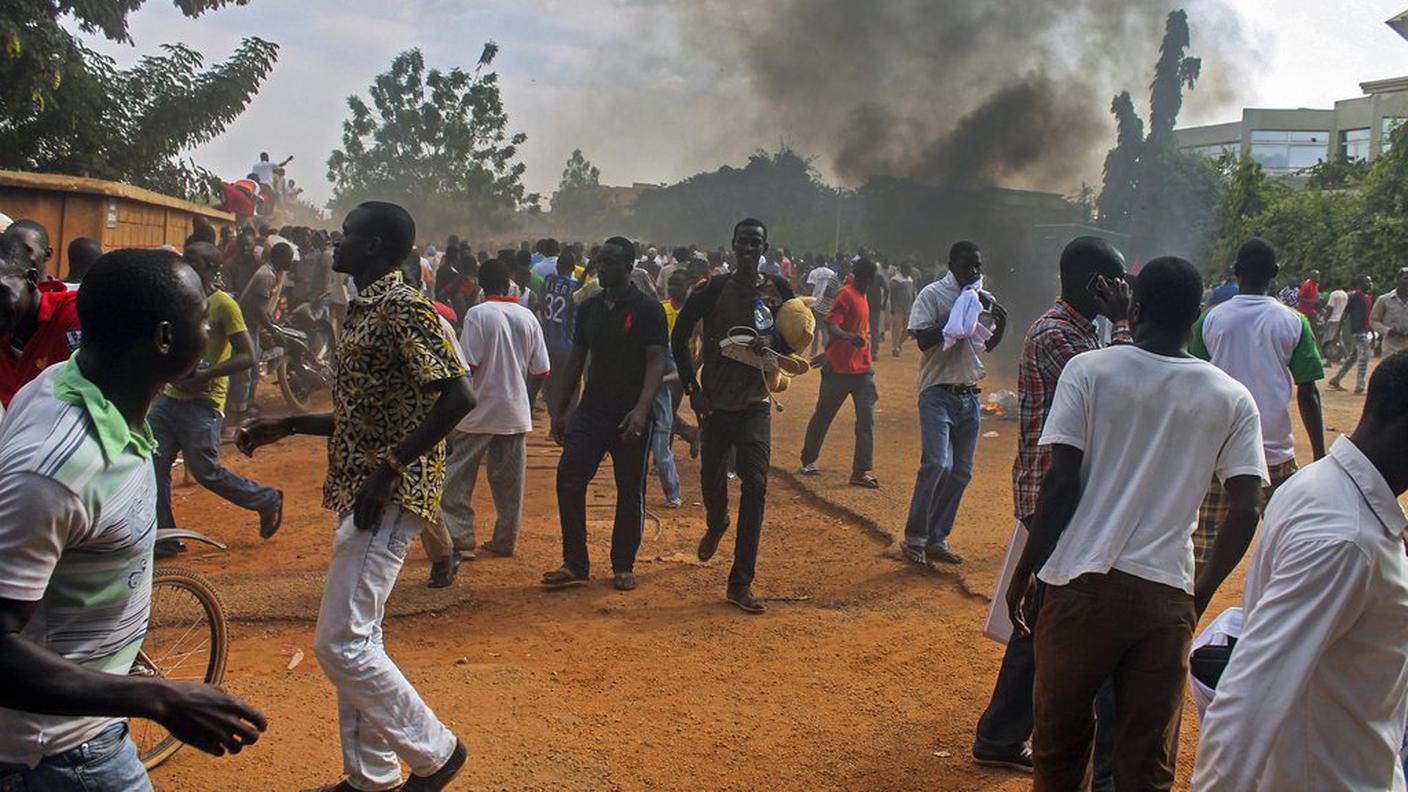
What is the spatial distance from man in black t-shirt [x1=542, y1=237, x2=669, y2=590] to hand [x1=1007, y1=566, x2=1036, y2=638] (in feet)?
10.1

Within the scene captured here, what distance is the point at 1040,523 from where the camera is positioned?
3043 millimetres

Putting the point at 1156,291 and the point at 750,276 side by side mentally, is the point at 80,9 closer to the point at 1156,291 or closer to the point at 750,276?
the point at 750,276

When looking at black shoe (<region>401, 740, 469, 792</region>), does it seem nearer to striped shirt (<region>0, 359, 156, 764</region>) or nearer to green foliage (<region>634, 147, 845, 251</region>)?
striped shirt (<region>0, 359, 156, 764</region>)

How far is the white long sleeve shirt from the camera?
205cm

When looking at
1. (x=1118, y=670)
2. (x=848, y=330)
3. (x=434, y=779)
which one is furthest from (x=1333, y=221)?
(x=434, y=779)

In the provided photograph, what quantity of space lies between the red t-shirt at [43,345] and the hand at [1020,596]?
3561mm

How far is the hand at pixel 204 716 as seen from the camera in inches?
75.0

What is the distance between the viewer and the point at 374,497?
11.1 ft

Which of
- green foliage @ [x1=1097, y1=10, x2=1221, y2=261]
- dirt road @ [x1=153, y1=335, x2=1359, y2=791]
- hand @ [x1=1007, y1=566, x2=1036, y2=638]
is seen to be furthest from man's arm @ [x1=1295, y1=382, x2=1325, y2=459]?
green foliage @ [x1=1097, y1=10, x2=1221, y2=261]

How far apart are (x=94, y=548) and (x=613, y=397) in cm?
441

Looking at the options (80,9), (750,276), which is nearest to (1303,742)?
(750,276)

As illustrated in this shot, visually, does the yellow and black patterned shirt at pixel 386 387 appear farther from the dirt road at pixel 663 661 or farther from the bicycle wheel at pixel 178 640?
the dirt road at pixel 663 661

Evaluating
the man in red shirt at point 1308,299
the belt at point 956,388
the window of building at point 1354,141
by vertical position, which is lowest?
the belt at point 956,388

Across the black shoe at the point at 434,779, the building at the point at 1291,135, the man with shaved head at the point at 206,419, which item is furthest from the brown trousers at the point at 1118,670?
the building at the point at 1291,135
